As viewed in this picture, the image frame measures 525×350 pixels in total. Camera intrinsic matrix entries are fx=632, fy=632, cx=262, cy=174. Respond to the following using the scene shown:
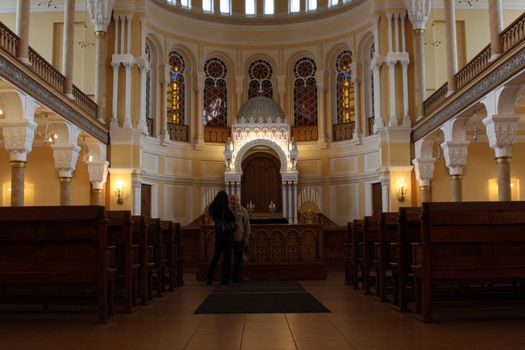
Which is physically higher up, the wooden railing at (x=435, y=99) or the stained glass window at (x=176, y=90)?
the stained glass window at (x=176, y=90)

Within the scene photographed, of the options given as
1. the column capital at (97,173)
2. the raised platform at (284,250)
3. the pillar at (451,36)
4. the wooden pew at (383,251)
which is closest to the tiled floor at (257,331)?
the wooden pew at (383,251)

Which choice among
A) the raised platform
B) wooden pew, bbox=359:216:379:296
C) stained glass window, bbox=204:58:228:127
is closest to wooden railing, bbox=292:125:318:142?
stained glass window, bbox=204:58:228:127

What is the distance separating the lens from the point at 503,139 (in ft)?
47.1

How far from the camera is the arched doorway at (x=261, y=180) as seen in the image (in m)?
26.0

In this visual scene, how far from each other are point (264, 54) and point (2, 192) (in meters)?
12.1

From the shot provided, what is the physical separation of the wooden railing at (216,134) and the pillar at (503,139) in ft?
45.9

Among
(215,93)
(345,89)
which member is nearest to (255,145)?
(215,93)

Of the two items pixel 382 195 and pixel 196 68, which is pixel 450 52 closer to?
pixel 382 195

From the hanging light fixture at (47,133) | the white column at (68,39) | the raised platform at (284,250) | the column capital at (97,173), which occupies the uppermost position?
the white column at (68,39)

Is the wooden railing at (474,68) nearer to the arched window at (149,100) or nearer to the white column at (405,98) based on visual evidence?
the white column at (405,98)

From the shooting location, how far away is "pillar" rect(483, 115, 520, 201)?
14.3 meters

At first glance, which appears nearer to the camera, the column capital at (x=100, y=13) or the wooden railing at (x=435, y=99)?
the wooden railing at (x=435, y=99)

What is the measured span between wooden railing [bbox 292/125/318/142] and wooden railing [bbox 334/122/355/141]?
865 mm

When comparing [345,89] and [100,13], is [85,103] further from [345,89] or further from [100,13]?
[345,89]
